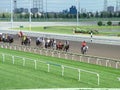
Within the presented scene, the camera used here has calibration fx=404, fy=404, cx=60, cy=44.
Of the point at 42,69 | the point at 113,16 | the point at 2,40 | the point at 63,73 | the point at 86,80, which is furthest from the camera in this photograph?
the point at 113,16

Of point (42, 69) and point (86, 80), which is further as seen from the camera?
point (42, 69)

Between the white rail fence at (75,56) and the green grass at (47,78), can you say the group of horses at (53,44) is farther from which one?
the green grass at (47,78)

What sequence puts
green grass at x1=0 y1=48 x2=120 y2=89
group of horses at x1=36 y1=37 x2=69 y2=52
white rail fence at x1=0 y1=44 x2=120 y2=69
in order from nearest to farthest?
green grass at x1=0 y1=48 x2=120 y2=89, white rail fence at x1=0 y1=44 x2=120 y2=69, group of horses at x1=36 y1=37 x2=69 y2=52

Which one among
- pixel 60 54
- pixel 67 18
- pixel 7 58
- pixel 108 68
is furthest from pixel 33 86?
pixel 67 18

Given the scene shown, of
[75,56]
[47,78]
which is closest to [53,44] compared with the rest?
[75,56]

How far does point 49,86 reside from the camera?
16.2 meters

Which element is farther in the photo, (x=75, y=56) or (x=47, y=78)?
(x=75, y=56)

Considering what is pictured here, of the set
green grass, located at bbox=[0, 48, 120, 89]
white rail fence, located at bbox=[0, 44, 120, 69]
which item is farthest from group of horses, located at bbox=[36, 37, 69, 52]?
green grass, located at bbox=[0, 48, 120, 89]

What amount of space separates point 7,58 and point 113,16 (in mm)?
88646

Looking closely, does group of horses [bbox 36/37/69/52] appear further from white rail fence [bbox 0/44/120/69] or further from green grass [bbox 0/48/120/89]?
green grass [bbox 0/48/120/89]

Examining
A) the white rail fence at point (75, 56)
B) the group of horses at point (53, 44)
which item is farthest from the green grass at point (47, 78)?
the group of horses at point (53, 44)

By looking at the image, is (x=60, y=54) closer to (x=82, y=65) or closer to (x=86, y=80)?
(x=82, y=65)

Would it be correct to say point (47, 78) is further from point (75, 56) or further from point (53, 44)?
point (53, 44)

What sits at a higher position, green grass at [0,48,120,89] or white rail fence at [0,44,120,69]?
green grass at [0,48,120,89]
